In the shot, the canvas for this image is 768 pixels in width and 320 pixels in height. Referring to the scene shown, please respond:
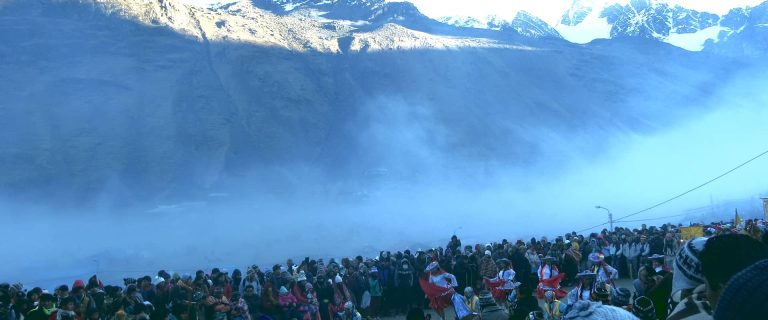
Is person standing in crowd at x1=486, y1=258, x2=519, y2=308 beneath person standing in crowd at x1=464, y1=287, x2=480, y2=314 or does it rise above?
beneath

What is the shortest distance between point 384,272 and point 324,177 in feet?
184

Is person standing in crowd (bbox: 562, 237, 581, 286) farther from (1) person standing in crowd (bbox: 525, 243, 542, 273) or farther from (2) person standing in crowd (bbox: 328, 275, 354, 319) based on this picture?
(2) person standing in crowd (bbox: 328, 275, 354, 319)

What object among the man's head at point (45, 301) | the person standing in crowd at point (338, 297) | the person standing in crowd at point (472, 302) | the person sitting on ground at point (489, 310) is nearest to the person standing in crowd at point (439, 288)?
the person standing in crowd at point (338, 297)

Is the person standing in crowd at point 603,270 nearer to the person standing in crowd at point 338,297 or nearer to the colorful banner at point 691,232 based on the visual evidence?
the person standing in crowd at point 338,297

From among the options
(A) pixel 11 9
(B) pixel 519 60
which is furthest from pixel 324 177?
(A) pixel 11 9

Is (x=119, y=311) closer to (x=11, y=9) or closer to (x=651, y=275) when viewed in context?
(x=651, y=275)

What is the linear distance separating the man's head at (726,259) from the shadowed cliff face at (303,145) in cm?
4984

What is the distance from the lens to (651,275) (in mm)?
7520

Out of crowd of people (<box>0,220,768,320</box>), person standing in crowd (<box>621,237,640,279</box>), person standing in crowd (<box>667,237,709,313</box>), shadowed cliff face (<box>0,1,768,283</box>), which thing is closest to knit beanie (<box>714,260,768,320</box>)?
crowd of people (<box>0,220,768,320</box>)

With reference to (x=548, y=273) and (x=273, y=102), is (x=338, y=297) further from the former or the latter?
(x=273, y=102)

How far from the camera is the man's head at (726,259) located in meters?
2.68

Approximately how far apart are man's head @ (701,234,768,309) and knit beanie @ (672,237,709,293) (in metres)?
0.20

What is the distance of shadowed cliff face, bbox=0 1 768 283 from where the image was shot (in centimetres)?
6031

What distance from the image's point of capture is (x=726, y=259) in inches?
106
